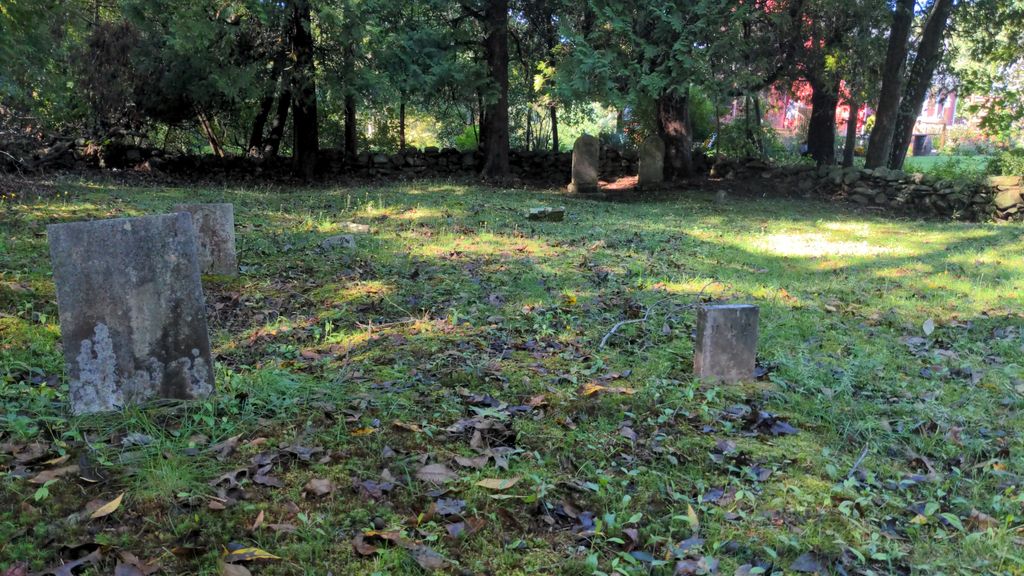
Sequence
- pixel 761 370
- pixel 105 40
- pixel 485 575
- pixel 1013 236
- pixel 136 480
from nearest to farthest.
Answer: pixel 485 575 → pixel 136 480 → pixel 761 370 → pixel 1013 236 → pixel 105 40

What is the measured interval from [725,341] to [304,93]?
13.1 m

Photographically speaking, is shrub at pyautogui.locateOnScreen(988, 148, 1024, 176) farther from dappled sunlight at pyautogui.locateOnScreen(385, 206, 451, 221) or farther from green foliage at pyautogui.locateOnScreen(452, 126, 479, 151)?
green foliage at pyautogui.locateOnScreen(452, 126, 479, 151)

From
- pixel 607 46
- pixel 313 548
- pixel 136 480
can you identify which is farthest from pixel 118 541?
pixel 607 46

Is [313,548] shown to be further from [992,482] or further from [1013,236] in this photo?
[1013,236]

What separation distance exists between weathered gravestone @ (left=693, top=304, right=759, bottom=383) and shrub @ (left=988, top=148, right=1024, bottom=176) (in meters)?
12.9

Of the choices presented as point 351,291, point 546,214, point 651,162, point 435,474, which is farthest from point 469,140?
Answer: point 435,474

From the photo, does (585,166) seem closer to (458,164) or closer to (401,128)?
(458,164)

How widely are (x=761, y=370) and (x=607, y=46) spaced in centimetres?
1162

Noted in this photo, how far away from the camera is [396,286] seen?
6.12 m

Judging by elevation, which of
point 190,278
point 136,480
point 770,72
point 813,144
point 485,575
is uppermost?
point 770,72

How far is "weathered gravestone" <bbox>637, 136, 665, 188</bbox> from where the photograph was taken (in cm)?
1575

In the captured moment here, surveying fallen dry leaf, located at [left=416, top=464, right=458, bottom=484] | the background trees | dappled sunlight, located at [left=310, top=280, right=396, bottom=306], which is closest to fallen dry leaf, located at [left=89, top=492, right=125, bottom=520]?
fallen dry leaf, located at [left=416, top=464, right=458, bottom=484]

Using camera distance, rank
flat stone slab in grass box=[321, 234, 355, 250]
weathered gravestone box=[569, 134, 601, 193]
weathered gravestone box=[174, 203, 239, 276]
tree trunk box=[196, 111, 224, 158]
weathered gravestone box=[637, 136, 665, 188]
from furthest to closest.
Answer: tree trunk box=[196, 111, 224, 158], weathered gravestone box=[637, 136, 665, 188], weathered gravestone box=[569, 134, 601, 193], flat stone slab in grass box=[321, 234, 355, 250], weathered gravestone box=[174, 203, 239, 276]

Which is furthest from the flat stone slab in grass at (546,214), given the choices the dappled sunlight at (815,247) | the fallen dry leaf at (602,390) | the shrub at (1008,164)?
the shrub at (1008,164)
